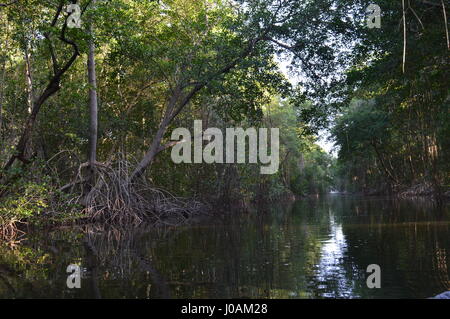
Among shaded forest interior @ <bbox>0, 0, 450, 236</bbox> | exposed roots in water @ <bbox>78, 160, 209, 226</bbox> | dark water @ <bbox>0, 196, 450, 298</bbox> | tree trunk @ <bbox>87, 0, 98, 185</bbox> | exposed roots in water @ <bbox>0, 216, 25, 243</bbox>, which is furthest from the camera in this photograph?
tree trunk @ <bbox>87, 0, 98, 185</bbox>

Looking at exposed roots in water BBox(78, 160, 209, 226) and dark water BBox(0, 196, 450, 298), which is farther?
exposed roots in water BBox(78, 160, 209, 226)

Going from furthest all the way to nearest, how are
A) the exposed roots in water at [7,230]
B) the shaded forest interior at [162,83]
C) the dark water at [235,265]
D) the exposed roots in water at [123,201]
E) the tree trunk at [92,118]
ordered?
1. the tree trunk at [92,118]
2. the exposed roots in water at [123,201]
3. the shaded forest interior at [162,83]
4. the exposed roots in water at [7,230]
5. the dark water at [235,265]

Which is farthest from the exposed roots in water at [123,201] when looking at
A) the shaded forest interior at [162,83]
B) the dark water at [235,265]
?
the dark water at [235,265]

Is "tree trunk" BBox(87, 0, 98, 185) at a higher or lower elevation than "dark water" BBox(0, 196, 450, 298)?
higher

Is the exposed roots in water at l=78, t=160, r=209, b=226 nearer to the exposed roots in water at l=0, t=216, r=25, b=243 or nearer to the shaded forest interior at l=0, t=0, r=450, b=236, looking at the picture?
the shaded forest interior at l=0, t=0, r=450, b=236

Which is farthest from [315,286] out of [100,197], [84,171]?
[84,171]

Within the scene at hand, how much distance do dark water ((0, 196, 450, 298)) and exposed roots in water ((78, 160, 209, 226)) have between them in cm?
338

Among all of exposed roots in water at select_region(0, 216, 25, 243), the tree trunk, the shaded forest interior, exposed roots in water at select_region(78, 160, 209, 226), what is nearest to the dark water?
exposed roots in water at select_region(0, 216, 25, 243)

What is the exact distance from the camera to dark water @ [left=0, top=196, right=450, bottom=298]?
3738 millimetres

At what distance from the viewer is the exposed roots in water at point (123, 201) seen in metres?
11.6

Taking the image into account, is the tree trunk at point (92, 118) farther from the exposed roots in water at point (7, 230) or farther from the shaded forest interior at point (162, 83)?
the exposed roots in water at point (7, 230)

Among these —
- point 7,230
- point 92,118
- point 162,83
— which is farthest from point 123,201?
point 162,83

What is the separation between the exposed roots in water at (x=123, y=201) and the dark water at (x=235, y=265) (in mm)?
3377
